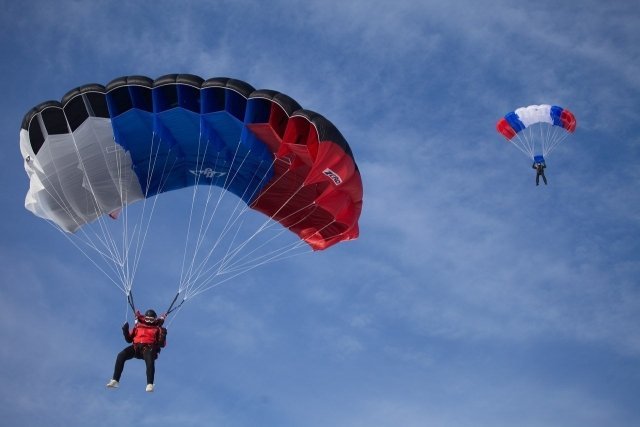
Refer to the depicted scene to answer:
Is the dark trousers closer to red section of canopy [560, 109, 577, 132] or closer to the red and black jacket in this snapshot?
the red and black jacket

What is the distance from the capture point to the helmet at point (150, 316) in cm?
1661

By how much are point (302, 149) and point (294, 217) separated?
220cm

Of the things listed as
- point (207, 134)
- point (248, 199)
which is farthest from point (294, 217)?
point (207, 134)

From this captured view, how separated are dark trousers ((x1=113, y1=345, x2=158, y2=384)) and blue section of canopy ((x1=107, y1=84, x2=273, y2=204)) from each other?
177 inches

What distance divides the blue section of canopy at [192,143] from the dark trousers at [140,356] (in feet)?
14.8

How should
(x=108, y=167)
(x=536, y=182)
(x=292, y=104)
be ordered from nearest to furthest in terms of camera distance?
(x=292, y=104) < (x=108, y=167) < (x=536, y=182)

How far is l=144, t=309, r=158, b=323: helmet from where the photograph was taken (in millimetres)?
16609

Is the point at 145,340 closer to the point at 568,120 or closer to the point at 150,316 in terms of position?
the point at 150,316

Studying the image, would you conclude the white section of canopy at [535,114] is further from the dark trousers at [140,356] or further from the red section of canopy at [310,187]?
the dark trousers at [140,356]

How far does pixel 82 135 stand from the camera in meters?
18.9

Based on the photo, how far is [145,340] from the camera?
53.9 feet

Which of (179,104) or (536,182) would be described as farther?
(536,182)

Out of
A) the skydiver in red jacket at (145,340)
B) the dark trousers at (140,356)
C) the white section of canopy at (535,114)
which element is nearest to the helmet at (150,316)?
the skydiver in red jacket at (145,340)

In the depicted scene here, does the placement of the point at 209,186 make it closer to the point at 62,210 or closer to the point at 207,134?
the point at 207,134
